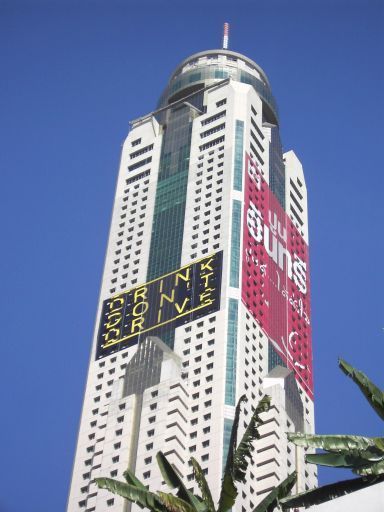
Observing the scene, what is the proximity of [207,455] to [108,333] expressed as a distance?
27.7 meters

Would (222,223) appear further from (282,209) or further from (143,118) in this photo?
(143,118)

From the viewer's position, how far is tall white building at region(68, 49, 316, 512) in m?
112

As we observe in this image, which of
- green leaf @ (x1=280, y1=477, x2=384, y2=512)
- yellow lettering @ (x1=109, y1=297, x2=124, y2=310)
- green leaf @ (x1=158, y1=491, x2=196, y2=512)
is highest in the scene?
yellow lettering @ (x1=109, y1=297, x2=124, y2=310)

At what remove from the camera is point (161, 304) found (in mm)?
127312

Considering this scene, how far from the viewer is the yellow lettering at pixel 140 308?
128375mm

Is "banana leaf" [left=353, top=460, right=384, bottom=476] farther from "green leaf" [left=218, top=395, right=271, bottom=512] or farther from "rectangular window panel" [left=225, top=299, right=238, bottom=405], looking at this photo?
"rectangular window panel" [left=225, top=299, right=238, bottom=405]

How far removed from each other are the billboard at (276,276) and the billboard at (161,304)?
4.17 m

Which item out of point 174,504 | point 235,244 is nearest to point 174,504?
point 174,504

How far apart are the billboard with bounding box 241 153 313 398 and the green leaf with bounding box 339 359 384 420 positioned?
9201 cm

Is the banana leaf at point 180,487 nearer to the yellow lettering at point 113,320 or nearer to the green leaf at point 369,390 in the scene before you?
the green leaf at point 369,390

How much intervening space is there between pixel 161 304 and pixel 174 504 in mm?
96267

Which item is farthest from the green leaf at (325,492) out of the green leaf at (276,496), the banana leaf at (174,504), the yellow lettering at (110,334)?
the yellow lettering at (110,334)

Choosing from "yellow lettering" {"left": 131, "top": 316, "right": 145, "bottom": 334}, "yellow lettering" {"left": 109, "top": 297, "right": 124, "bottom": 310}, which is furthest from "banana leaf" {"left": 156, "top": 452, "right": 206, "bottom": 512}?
"yellow lettering" {"left": 109, "top": 297, "right": 124, "bottom": 310}

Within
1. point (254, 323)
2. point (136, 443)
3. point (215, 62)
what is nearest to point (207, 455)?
point (136, 443)
